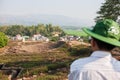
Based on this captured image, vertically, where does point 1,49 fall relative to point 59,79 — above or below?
below

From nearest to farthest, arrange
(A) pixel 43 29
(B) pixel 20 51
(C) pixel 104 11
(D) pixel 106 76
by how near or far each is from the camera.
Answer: (D) pixel 106 76
(C) pixel 104 11
(B) pixel 20 51
(A) pixel 43 29

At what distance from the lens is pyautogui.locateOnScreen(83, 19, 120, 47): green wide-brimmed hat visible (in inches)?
136

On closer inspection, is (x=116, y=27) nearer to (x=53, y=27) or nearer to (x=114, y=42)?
(x=114, y=42)

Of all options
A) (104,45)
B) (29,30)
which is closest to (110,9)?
(104,45)

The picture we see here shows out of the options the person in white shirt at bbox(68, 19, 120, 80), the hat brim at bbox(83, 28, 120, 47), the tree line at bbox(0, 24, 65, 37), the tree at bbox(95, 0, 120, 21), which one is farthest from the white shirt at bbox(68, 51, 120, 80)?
the tree line at bbox(0, 24, 65, 37)

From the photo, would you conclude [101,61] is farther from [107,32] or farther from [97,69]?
[107,32]

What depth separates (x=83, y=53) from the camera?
4881 cm

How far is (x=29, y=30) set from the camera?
156375mm

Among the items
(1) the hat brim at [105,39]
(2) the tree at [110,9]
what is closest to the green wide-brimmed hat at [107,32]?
(1) the hat brim at [105,39]

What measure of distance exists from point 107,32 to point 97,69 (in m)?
0.35

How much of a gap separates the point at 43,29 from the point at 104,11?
133176mm

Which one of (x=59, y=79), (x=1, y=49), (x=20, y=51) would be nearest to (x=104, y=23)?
(x=59, y=79)

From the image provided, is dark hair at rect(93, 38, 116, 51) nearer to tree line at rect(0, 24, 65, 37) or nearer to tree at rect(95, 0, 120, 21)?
tree at rect(95, 0, 120, 21)

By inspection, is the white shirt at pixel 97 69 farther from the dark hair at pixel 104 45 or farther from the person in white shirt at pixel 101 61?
the dark hair at pixel 104 45
